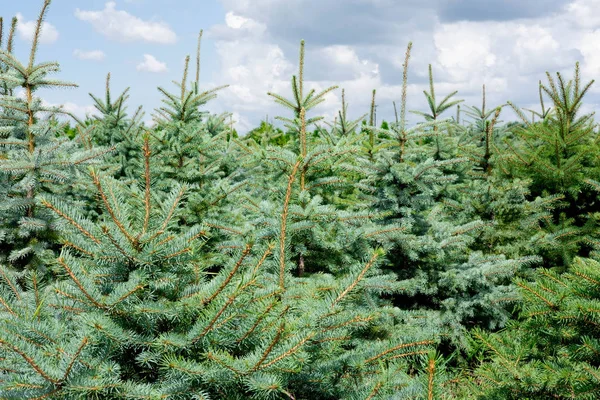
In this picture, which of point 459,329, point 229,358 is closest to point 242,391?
point 229,358

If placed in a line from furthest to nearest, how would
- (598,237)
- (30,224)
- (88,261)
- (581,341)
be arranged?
1. (598,237)
2. (30,224)
3. (581,341)
4. (88,261)

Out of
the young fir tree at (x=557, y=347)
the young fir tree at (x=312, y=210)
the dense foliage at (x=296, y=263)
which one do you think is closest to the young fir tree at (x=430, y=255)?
the dense foliage at (x=296, y=263)

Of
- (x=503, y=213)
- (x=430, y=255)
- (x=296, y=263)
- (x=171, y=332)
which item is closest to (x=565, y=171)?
(x=503, y=213)

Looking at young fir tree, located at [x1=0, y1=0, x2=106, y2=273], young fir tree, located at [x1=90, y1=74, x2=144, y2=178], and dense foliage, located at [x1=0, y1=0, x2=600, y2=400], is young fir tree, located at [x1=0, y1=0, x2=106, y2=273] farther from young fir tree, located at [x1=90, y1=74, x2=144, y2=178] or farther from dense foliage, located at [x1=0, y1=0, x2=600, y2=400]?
young fir tree, located at [x1=90, y1=74, x2=144, y2=178]

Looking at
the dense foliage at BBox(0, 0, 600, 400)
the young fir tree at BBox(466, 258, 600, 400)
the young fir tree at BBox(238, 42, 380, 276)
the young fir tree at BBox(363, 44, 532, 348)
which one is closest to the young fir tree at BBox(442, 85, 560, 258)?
the dense foliage at BBox(0, 0, 600, 400)

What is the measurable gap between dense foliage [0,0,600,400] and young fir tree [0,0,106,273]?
23 mm

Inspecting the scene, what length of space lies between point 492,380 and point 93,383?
6.91ft

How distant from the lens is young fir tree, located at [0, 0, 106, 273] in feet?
16.1

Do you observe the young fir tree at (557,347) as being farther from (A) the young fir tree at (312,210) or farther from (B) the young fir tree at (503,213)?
(B) the young fir tree at (503,213)

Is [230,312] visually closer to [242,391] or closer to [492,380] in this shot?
[242,391]

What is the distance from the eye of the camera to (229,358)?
1920 millimetres

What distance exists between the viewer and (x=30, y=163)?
479 cm

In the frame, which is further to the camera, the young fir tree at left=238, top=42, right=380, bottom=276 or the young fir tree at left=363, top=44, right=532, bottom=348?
the young fir tree at left=363, top=44, right=532, bottom=348

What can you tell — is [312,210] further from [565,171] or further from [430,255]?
[565,171]
